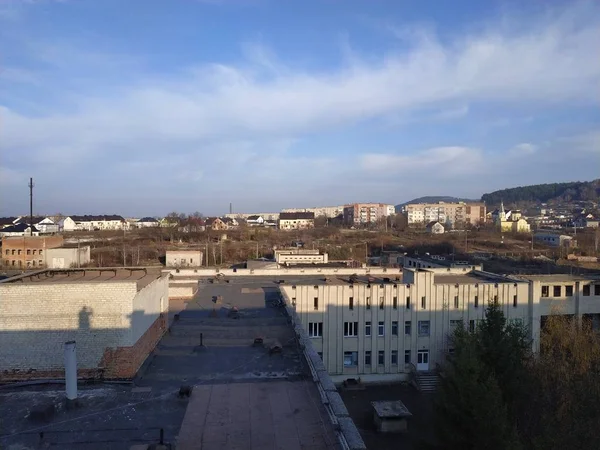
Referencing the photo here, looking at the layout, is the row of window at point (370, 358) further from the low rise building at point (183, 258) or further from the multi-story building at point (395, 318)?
the low rise building at point (183, 258)

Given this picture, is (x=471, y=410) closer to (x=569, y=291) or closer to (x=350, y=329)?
(x=350, y=329)

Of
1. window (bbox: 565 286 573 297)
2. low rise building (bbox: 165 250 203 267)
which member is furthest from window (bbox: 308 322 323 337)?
low rise building (bbox: 165 250 203 267)

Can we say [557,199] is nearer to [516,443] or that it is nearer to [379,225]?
[379,225]

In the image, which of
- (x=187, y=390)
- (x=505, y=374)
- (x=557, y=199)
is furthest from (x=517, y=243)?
(x=557, y=199)

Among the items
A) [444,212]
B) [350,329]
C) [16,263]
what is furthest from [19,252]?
[444,212]

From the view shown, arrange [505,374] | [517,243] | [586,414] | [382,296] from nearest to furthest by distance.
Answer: [586,414]
[505,374]
[382,296]
[517,243]

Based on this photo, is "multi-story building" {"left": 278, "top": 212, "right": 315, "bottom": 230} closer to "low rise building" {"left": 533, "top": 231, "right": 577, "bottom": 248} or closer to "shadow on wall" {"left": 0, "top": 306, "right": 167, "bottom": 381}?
"low rise building" {"left": 533, "top": 231, "right": 577, "bottom": 248}

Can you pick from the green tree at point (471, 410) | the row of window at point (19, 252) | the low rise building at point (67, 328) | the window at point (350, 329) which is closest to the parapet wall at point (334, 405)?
the low rise building at point (67, 328)
